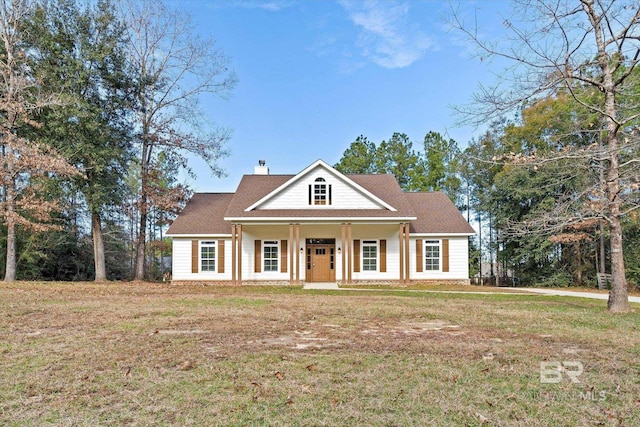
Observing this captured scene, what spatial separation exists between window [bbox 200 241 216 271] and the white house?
0.15 ft

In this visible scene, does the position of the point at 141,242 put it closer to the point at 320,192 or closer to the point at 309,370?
the point at 320,192

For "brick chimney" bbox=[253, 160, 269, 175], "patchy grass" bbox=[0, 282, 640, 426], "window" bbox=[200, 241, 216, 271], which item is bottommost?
"patchy grass" bbox=[0, 282, 640, 426]

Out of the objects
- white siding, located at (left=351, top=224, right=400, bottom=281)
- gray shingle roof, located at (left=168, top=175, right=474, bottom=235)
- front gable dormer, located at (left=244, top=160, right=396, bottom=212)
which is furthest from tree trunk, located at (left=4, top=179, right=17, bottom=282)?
white siding, located at (left=351, top=224, right=400, bottom=281)

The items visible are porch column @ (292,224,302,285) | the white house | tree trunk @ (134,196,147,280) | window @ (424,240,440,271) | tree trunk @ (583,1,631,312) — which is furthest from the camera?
tree trunk @ (134,196,147,280)

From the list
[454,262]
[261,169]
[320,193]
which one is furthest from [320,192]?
[454,262]

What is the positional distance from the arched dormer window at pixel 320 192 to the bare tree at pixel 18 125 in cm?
993

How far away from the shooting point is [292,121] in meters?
24.6

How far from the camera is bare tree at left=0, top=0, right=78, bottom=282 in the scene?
15477 millimetres

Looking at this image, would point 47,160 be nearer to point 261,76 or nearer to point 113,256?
point 261,76

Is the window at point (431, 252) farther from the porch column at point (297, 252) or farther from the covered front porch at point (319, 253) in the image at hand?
the porch column at point (297, 252)

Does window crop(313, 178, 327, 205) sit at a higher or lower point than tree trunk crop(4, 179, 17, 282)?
higher

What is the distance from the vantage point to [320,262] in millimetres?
19922

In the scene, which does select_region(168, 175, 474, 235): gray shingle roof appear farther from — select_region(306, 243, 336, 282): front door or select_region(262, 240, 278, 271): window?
select_region(306, 243, 336, 282): front door

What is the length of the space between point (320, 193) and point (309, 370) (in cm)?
1527
